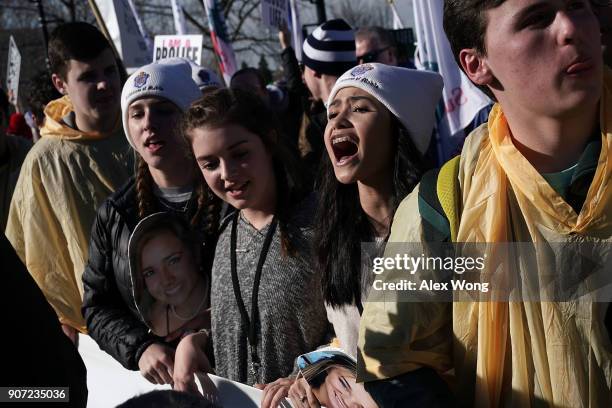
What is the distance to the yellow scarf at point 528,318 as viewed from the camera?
178 centimetres

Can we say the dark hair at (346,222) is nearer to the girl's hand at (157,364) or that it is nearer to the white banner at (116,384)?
the white banner at (116,384)

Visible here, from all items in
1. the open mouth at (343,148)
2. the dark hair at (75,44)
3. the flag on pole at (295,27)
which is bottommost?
the open mouth at (343,148)

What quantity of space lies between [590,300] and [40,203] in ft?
11.5

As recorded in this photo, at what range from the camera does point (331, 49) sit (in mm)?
5844

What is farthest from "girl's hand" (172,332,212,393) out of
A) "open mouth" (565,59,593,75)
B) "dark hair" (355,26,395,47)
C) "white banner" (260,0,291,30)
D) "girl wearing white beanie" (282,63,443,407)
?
"white banner" (260,0,291,30)

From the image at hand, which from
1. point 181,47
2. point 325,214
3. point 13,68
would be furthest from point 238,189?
point 13,68

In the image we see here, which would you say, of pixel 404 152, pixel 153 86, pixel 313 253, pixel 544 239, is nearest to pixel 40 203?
pixel 153 86

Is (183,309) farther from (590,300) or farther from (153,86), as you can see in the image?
(590,300)

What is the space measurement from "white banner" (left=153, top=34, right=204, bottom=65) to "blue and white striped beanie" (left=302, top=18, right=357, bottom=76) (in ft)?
7.28

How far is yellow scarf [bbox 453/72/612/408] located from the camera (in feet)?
5.84

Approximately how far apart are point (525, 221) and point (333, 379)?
2.14 ft

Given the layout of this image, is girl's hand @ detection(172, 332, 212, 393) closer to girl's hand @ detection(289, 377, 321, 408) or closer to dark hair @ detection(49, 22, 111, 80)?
girl's hand @ detection(289, 377, 321, 408)

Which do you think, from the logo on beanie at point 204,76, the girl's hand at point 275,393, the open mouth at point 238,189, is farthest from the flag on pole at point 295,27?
the girl's hand at point 275,393

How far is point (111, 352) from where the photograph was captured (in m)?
3.56
